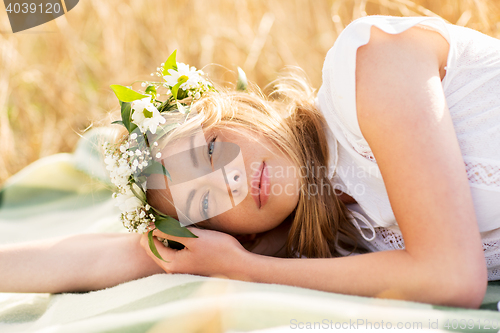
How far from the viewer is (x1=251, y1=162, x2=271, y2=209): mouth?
3.80 ft

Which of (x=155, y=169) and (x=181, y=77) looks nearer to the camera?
(x=155, y=169)

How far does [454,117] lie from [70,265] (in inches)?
51.9

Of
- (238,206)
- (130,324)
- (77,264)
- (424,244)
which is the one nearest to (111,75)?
(77,264)

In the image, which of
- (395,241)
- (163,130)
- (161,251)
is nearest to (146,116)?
(163,130)

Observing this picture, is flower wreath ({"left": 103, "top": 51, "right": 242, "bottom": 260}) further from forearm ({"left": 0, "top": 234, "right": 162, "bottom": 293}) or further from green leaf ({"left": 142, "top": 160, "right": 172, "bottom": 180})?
forearm ({"left": 0, "top": 234, "right": 162, "bottom": 293})

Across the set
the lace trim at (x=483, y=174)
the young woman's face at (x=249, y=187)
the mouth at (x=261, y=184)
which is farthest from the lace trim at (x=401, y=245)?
the mouth at (x=261, y=184)

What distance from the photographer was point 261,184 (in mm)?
1161

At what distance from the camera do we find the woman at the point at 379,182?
A: 2.90 feet

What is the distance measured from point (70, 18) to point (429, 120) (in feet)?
8.42

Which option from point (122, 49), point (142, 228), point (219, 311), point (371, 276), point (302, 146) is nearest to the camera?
point (219, 311)

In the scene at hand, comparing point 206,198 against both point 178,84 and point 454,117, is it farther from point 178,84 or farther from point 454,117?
point 454,117

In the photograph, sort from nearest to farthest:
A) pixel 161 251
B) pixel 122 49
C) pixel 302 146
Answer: pixel 161 251, pixel 302 146, pixel 122 49

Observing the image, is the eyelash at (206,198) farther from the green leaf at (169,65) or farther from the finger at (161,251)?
the green leaf at (169,65)

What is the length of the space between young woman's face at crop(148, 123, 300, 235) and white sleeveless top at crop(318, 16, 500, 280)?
218 mm
